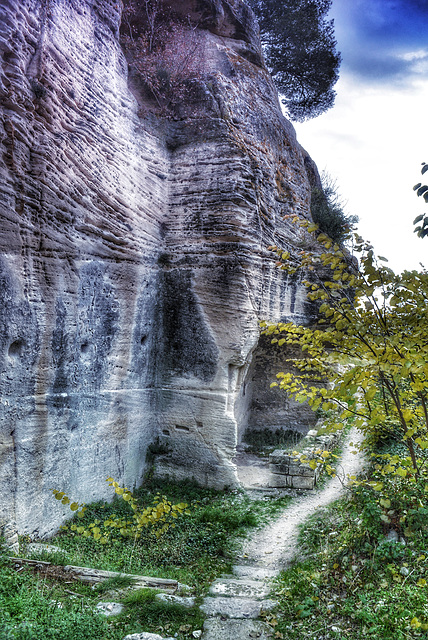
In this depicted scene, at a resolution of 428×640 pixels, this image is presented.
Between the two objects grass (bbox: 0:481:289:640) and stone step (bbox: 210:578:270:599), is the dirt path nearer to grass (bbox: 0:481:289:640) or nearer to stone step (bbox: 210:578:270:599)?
grass (bbox: 0:481:289:640)

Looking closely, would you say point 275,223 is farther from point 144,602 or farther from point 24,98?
point 144,602

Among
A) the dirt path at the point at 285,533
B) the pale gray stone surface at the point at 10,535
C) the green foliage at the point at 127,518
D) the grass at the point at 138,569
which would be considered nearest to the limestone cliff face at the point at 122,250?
the pale gray stone surface at the point at 10,535

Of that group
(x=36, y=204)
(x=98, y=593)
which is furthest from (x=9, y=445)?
(x=36, y=204)

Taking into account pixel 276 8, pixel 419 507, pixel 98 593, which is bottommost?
pixel 98 593

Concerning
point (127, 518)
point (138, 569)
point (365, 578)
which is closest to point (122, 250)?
point (127, 518)

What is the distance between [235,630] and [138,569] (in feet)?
5.66

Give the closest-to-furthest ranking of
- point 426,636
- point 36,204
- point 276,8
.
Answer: point 426,636, point 36,204, point 276,8

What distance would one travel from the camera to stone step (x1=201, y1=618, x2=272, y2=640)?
3732 millimetres

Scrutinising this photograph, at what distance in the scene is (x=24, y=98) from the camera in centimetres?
543

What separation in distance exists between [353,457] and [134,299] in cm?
620

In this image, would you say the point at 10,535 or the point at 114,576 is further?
the point at 10,535

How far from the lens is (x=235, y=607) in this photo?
13.8 feet

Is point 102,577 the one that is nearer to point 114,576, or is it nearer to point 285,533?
point 114,576

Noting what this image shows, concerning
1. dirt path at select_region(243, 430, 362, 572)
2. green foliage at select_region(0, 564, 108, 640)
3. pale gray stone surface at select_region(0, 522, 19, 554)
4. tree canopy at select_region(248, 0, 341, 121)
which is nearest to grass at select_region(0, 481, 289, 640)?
green foliage at select_region(0, 564, 108, 640)
